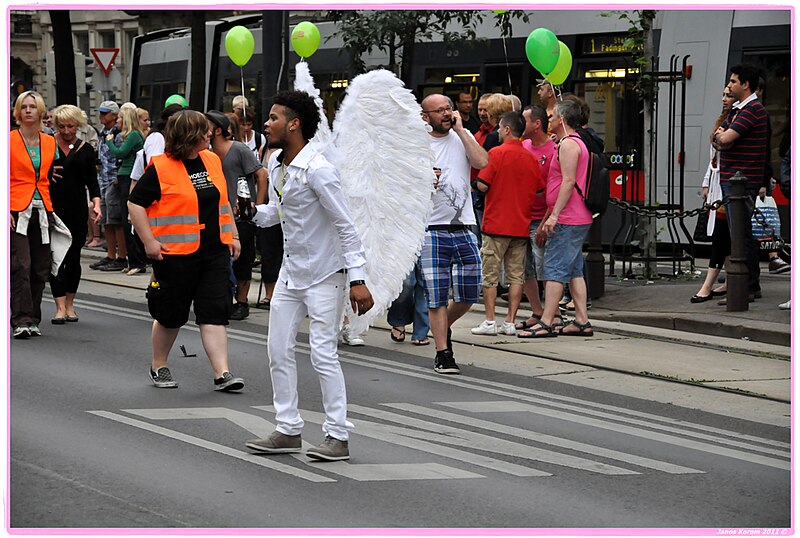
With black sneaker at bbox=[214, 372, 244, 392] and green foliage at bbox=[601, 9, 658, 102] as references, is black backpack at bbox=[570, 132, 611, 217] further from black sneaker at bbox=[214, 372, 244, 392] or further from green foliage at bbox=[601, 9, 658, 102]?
green foliage at bbox=[601, 9, 658, 102]

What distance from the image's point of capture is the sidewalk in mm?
9281

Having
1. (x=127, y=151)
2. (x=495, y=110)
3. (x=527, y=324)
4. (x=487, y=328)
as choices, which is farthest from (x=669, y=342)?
(x=127, y=151)

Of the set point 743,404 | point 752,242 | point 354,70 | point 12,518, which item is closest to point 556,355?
point 743,404

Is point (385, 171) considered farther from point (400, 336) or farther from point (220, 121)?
point (220, 121)

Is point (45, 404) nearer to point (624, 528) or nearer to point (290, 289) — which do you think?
point (290, 289)

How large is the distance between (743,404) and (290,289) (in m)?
2.99

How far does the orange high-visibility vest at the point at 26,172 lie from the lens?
10148mm

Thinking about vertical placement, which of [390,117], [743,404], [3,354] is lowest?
[743,404]

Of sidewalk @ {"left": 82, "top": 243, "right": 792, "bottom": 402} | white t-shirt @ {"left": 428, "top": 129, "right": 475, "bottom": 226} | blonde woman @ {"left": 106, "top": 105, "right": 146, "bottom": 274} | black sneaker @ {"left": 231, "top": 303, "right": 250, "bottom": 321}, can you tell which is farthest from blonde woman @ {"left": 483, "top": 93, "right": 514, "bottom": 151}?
blonde woman @ {"left": 106, "top": 105, "right": 146, "bottom": 274}

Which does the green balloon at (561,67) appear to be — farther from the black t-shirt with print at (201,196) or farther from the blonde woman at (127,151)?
the black t-shirt with print at (201,196)

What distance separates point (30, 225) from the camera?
1046cm

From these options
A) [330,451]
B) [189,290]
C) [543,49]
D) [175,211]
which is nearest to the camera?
[330,451]

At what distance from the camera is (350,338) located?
1030 cm

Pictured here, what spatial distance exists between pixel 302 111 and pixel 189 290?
2255mm
